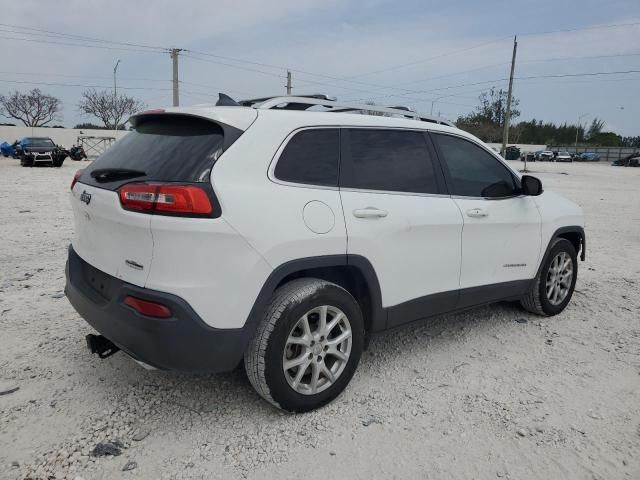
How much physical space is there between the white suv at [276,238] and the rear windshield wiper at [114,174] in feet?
0.04

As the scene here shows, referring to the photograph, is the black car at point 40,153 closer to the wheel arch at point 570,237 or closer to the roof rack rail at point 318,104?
the roof rack rail at point 318,104

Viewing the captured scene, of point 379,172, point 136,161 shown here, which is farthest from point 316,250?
point 136,161

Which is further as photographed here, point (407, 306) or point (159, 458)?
point (407, 306)

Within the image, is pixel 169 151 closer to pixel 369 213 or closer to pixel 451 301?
pixel 369 213

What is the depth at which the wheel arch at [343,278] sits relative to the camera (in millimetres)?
2496

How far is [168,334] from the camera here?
2289mm

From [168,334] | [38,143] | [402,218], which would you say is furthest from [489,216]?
[38,143]

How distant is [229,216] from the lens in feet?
7.64

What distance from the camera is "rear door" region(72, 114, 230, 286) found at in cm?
236

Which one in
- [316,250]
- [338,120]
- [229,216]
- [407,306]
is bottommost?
[407,306]

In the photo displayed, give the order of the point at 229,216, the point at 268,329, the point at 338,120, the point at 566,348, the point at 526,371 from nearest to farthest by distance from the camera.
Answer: the point at 229,216, the point at 268,329, the point at 338,120, the point at 526,371, the point at 566,348

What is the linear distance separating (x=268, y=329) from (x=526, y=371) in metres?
1.98

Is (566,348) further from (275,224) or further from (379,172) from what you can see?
(275,224)

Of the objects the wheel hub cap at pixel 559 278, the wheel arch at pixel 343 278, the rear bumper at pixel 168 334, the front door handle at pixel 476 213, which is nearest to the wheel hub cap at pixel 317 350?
the wheel arch at pixel 343 278
